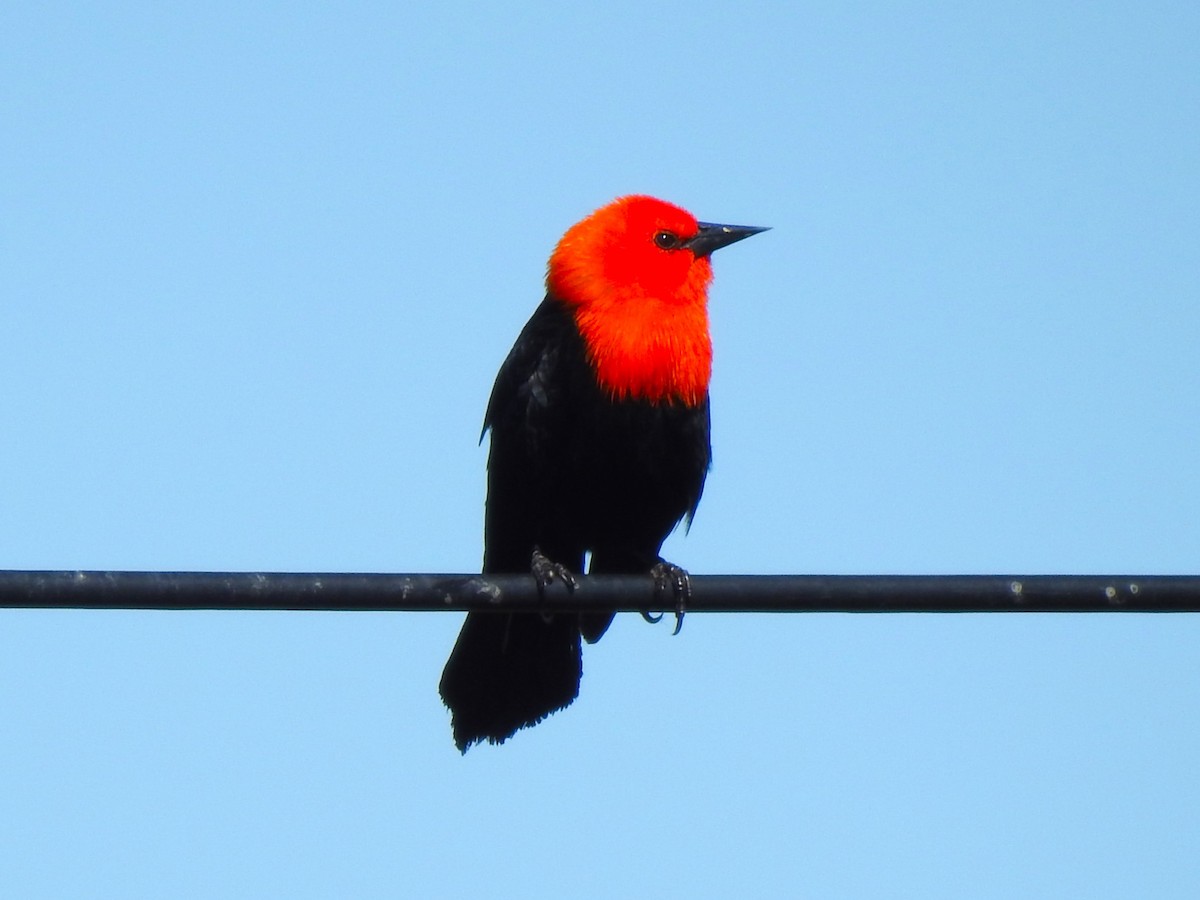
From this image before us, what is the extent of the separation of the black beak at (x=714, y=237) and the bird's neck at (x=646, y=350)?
52 centimetres

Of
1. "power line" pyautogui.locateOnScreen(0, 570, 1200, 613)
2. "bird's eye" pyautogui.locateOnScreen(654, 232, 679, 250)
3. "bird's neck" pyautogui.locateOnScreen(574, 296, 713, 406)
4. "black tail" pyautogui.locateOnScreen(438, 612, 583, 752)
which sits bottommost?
"black tail" pyautogui.locateOnScreen(438, 612, 583, 752)

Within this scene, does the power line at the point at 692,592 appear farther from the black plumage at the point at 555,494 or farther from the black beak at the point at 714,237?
the black beak at the point at 714,237

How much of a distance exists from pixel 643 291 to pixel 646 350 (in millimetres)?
373

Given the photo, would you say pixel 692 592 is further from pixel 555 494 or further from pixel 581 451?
pixel 555 494

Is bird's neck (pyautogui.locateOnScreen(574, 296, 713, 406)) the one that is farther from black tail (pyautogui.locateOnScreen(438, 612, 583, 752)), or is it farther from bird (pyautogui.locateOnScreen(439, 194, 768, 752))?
black tail (pyautogui.locateOnScreen(438, 612, 583, 752))

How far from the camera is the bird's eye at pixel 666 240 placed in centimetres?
710

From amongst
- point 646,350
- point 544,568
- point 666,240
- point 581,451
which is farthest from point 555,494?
point 666,240

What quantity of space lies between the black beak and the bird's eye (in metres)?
0.05

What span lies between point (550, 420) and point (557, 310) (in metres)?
0.51

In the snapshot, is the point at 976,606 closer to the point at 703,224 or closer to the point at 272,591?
the point at 272,591

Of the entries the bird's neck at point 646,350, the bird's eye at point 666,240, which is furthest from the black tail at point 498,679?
the bird's eye at point 666,240

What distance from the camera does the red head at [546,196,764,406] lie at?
6.51 meters

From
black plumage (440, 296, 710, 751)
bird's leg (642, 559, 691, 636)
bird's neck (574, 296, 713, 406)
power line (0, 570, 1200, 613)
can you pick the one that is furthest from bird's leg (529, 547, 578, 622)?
power line (0, 570, 1200, 613)

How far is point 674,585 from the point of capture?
522 cm
